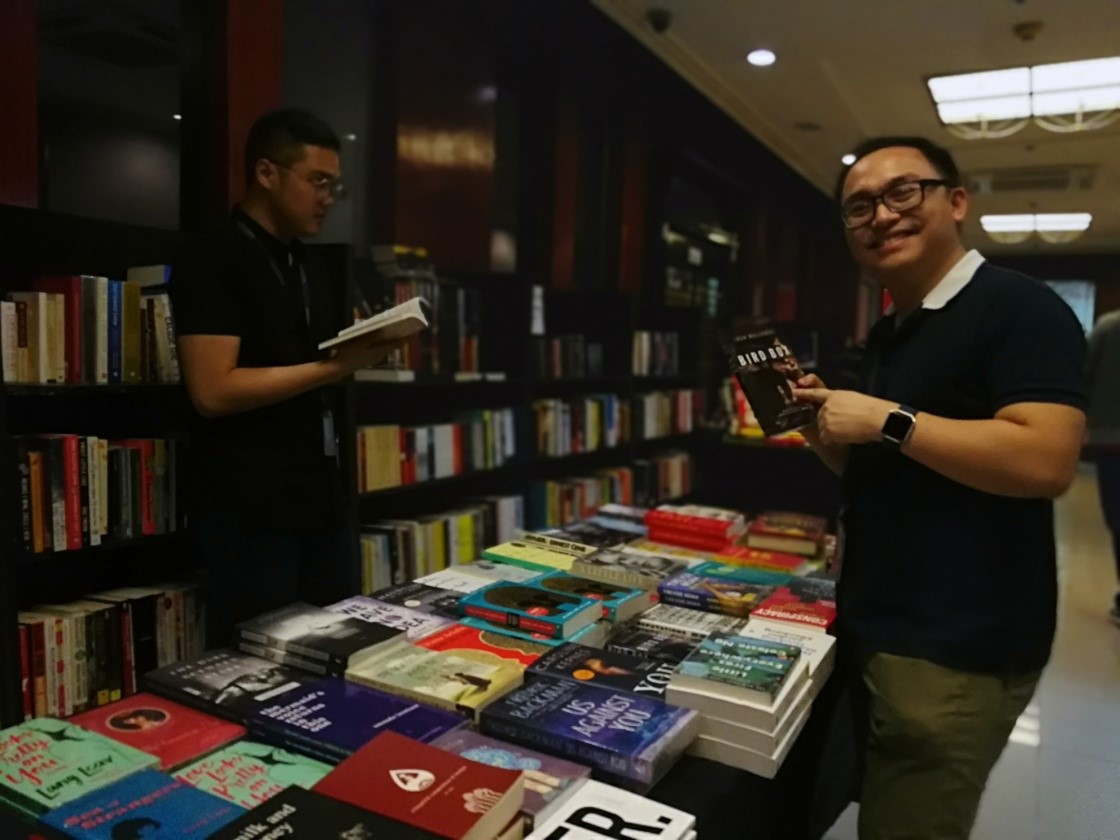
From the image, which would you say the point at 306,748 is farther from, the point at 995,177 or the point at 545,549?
the point at 995,177

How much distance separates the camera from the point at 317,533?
2016 millimetres

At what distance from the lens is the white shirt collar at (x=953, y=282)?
1316mm

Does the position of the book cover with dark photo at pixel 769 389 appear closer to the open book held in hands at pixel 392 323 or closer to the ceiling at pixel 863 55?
the open book held in hands at pixel 392 323

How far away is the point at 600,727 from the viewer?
1.10 metres

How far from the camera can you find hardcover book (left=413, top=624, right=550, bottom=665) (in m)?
1.37

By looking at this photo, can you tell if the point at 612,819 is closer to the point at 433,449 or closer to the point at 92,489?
the point at 92,489

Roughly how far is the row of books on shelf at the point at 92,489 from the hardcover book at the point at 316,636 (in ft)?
2.81

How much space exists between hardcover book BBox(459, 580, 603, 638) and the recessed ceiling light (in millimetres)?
4334

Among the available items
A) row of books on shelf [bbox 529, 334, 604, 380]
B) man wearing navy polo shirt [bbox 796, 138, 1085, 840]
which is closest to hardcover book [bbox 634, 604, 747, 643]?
man wearing navy polo shirt [bbox 796, 138, 1085, 840]

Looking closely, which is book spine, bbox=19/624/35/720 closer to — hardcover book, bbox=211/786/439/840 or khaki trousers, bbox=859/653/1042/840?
hardcover book, bbox=211/786/439/840

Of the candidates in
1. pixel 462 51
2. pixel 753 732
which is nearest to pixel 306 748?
pixel 753 732

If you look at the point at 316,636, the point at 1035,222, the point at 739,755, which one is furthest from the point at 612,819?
the point at 1035,222

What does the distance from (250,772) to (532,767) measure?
0.36m

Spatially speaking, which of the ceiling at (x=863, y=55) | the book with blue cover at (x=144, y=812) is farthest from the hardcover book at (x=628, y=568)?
the ceiling at (x=863, y=55)
